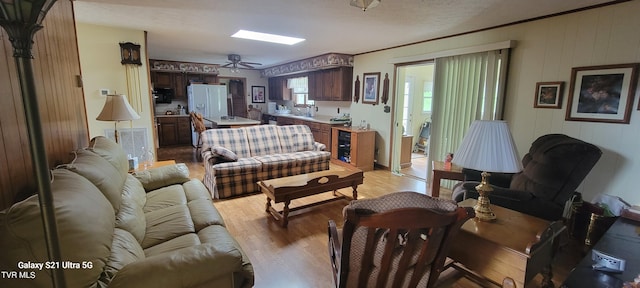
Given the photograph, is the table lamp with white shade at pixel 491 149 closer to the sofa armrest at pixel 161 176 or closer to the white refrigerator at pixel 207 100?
the sofa armrest at pixel 161 176

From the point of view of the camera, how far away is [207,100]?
734 centimetres

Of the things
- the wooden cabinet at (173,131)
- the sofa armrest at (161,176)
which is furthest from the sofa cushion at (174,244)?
the wooden cabinet at (173,131)

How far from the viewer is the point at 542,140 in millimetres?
2738

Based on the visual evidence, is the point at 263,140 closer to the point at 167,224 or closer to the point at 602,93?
the point at 167,224

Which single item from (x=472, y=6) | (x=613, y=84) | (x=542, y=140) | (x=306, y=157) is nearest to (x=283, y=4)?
(x=472, y=6)

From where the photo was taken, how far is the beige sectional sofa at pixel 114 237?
1.04m

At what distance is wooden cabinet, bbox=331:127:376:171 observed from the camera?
5098mm

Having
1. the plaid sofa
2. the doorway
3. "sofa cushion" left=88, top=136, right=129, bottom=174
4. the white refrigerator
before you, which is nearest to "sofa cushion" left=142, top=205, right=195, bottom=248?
"sofa cushion" left=88, top=136, right=129, bottom=174

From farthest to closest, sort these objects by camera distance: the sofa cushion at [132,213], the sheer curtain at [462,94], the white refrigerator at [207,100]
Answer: the white refrigerator at [207,100] → the sheer curtain at [462,94] → the sofa cushion at [132,213]

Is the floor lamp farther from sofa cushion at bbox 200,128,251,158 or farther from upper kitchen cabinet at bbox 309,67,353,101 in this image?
upper kitchen cabinet at bbox 309,67,353,101

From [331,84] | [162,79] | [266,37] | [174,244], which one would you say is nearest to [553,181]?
[174,244]

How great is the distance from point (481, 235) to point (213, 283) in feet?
4.72

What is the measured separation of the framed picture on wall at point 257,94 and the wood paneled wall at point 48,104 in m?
6.22

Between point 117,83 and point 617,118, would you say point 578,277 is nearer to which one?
point 617,118
